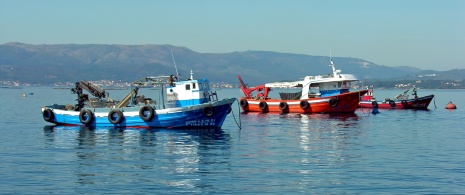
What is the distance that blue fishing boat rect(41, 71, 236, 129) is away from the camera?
2050 inches

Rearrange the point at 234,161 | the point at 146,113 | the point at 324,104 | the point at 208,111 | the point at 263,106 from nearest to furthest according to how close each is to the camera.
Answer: the point at 234,161
the point at 208,111
the point at 146,113
the point at 324,104
the point at 263,106

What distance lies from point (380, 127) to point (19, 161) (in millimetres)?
33118

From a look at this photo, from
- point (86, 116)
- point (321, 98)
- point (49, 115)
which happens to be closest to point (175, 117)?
point (86, 116)

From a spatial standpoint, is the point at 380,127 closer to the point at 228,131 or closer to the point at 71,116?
the point at 228,131

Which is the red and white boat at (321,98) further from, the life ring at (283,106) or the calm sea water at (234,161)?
the calm sea water at (234,161)

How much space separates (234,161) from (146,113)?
62.2 ft

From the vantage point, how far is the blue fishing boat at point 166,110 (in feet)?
171

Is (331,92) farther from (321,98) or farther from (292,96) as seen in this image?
(292,96)

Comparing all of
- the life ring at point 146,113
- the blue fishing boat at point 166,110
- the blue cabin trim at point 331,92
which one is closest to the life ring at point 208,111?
the blue fishing boat at point 166,110

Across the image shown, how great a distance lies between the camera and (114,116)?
53938 millimetres

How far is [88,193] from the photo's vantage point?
26.7 m

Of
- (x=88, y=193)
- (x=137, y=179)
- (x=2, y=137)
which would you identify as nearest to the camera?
(x=88, y=193)

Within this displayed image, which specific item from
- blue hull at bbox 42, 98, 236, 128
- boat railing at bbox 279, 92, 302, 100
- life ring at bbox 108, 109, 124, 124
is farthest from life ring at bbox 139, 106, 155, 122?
boat railing at bbox 279, 92, 302, 100

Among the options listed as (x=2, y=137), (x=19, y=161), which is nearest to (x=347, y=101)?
(x=2, y=137)
